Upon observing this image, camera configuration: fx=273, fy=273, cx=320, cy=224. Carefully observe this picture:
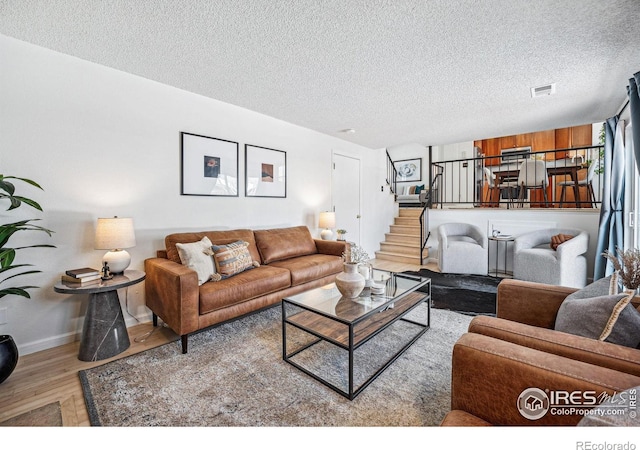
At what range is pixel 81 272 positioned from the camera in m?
2.14

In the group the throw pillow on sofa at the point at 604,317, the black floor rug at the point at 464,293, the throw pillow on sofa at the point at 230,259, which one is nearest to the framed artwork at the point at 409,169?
the black floor rug at the point at 464,293

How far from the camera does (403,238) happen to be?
233 inches

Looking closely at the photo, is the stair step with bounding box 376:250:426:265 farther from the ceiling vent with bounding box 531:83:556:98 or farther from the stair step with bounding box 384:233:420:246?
the ceiling vent with bounding box 531:83:556:98

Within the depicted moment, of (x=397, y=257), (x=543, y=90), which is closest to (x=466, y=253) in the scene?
(x=397, y=257)

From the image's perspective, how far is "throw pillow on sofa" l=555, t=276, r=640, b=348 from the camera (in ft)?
3.68

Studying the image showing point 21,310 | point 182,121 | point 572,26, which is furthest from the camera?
point 182,121

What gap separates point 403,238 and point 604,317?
4787 mm

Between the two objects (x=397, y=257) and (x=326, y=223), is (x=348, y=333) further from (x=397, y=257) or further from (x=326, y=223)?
(x=397, y=257)

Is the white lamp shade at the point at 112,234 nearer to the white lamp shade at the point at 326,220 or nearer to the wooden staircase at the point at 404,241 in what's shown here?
the white lamp shade at the point at 326,220

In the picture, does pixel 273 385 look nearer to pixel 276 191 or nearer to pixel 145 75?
pixel 276 191

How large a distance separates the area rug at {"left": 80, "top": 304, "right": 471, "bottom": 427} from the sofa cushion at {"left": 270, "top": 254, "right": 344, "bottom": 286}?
73 centimetres

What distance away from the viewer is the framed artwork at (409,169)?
25.6ft

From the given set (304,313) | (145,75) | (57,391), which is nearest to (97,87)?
(145,75)

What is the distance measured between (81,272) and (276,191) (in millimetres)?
2369
